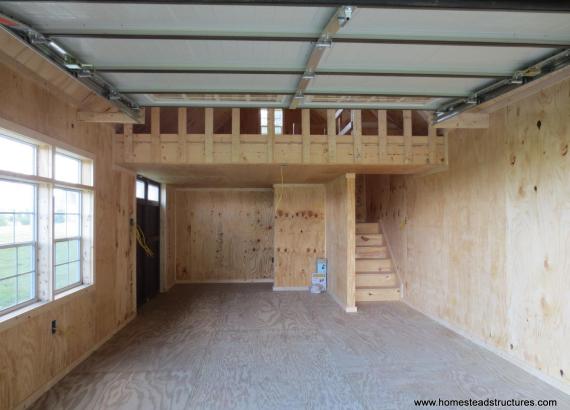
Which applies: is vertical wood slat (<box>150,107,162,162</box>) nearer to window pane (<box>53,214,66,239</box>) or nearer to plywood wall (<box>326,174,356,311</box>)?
window pane (<box>53,214,66,239</box>)

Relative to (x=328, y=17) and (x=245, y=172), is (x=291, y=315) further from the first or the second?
(x=328, y=17)

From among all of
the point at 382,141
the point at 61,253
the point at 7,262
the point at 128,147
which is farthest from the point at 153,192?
the point at 382,141

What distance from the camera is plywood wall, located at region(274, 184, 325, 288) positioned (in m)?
6.25

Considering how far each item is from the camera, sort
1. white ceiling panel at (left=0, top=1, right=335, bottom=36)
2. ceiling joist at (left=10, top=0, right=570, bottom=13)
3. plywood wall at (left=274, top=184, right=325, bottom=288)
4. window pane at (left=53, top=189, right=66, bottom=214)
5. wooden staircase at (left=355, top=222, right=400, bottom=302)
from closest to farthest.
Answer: ceiling joist at (left=10, top=0, right=570, bottom=13), white ceiling panel at (left=0, top=1, right=335, bottom=36), window pane at (left=53, top=189, right=66, bottom=214), wooden staircase at (left=355, top=222, right=400, bottom=302), plywood wall at (left=274, top=184, right=325, bottom=288)

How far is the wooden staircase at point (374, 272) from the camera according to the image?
5371 millimetres

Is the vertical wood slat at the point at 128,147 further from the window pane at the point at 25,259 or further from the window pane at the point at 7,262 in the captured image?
the window pane at the point at 7,262

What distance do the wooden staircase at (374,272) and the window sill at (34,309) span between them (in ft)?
13.0

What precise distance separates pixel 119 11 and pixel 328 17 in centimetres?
97

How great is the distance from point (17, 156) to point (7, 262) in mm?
793

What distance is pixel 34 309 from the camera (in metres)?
2.48

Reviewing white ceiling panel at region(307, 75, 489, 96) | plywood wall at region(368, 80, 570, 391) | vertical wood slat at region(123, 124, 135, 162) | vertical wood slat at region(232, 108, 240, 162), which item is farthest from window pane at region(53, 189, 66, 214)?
plywood wall at region(368, 80, 570, 391)

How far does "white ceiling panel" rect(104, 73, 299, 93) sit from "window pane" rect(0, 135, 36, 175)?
0.90 m

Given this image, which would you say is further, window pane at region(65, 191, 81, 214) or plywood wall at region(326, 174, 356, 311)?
plywood wall at region(326, 174, 356, 311)

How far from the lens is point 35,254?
8.75ft
